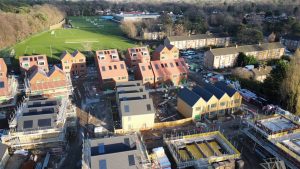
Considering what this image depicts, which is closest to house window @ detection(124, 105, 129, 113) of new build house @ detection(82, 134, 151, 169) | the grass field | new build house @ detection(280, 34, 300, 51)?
new build house @ detection(82, 134, 151, 169)

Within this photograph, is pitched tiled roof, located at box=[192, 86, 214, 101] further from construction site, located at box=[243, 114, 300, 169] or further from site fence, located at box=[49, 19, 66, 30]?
site fence, located at box=[49, 19, 66, 30]

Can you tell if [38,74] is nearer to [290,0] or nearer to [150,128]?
[150,128]

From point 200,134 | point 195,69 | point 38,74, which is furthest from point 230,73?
point 38,74

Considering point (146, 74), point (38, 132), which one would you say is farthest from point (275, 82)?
point (38, 132)

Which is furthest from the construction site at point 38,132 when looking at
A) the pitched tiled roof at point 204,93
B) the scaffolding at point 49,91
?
the pitched tiled roof at point 204,93

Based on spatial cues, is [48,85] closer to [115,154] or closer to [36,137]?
[36,137]

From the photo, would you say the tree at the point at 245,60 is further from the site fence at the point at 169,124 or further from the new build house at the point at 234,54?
the site fence at the point at 169,124
